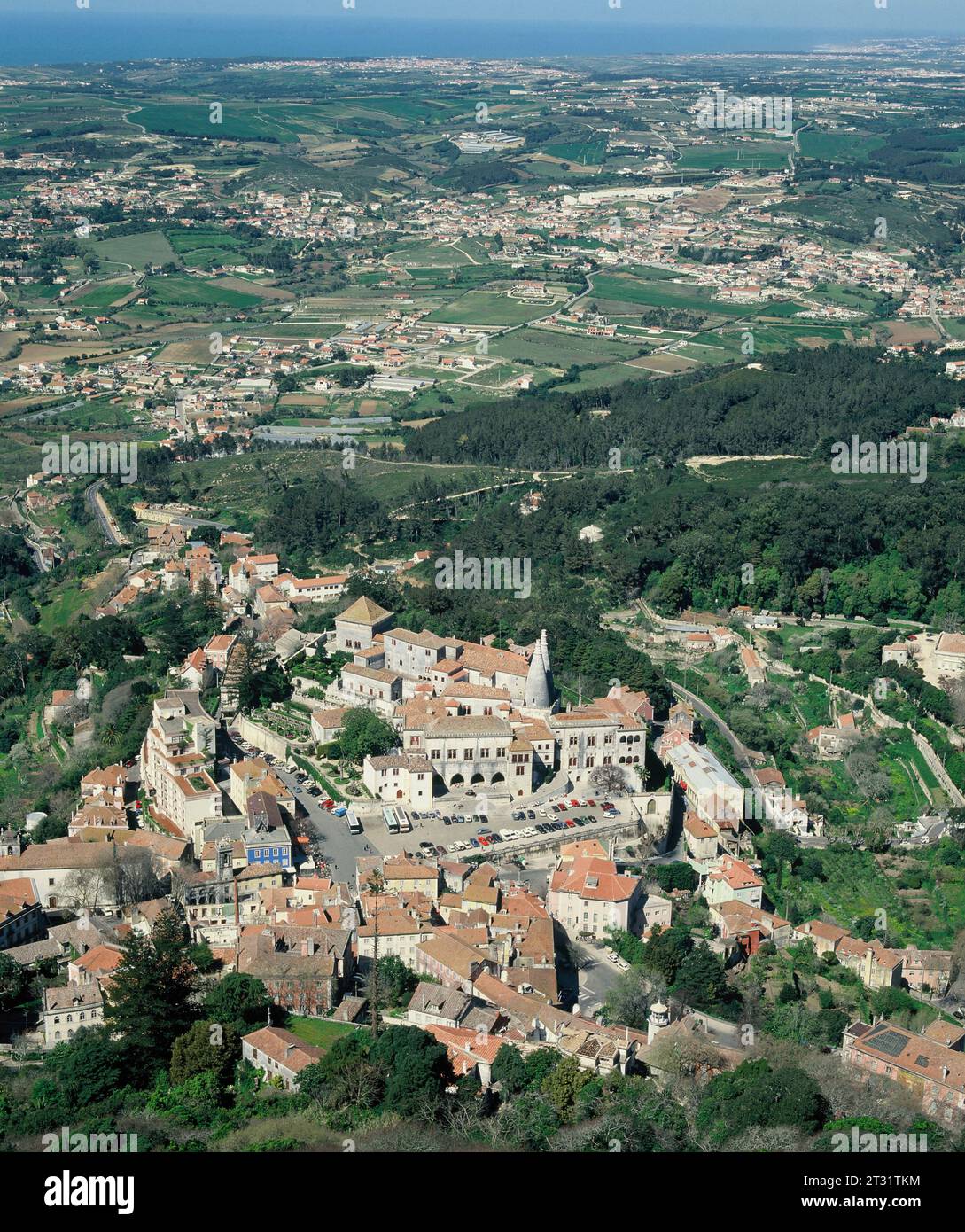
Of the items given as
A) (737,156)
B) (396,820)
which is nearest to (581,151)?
(737,156)

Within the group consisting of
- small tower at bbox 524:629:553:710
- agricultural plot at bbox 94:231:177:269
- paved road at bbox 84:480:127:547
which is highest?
agricultural plot at bbox 94:231:177:269

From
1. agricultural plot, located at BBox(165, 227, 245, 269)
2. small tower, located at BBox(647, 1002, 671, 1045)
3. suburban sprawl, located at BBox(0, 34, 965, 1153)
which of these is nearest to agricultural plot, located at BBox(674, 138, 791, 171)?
suburban sprawl, located at BBox(0, 34, 965, 1153)

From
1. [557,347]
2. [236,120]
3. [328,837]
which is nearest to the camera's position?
[328,837]

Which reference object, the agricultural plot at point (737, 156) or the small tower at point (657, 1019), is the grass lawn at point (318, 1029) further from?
the agricultural plot at point (737, 156)

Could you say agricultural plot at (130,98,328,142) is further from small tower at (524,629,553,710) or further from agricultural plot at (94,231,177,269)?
small tower at (524,629,553,710)

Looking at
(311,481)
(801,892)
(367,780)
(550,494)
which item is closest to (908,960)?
(801,892)

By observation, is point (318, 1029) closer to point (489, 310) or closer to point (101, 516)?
point (101, 516)

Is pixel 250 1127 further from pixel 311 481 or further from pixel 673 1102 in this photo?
pixel 311 481
